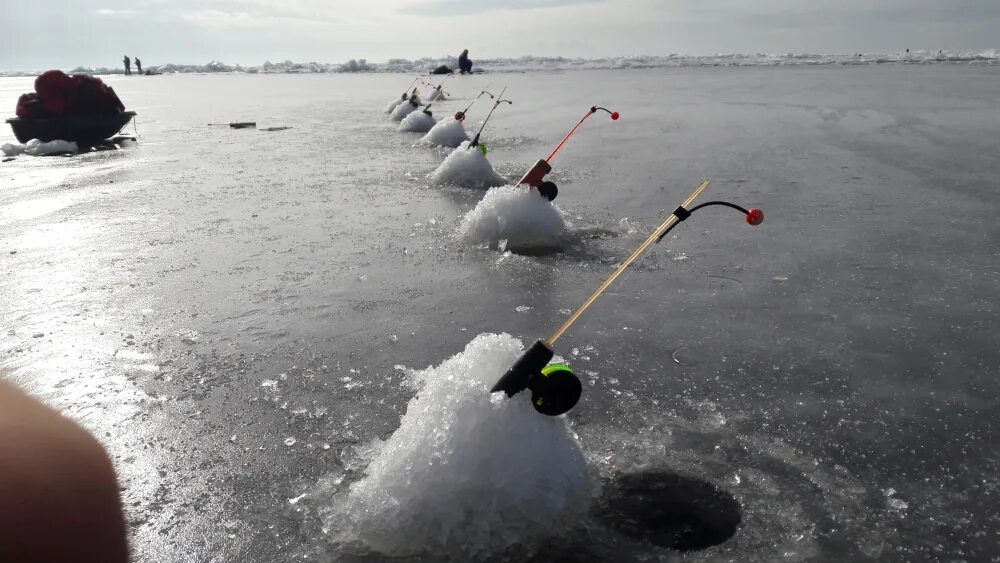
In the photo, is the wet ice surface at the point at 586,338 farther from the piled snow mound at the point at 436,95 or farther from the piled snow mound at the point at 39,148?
the piled snow mound at the point at 436,95

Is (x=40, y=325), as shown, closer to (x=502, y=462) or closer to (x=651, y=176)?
(x=502, y=462)

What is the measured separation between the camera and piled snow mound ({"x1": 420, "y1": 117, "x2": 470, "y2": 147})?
1138 centimetres

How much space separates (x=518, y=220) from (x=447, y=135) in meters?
6.54

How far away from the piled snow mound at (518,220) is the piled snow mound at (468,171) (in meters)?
2.40

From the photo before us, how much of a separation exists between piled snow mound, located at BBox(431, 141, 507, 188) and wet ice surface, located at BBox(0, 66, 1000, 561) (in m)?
0.30

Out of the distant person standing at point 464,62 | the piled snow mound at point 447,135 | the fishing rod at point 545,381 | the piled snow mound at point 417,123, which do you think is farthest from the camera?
the distant person standing at point 464,62

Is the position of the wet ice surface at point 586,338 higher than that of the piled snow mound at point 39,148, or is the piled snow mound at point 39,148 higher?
the piled snow mound at point 39,148

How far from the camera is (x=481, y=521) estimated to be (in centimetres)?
215

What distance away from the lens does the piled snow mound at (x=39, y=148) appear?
11188 millimetres

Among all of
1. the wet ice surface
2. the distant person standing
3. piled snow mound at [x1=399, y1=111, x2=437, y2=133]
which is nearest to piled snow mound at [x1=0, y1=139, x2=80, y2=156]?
the wet ice surface

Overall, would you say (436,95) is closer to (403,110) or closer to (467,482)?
(403,110)

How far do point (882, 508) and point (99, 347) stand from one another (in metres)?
3.68

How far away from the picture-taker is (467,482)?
218 centimetres

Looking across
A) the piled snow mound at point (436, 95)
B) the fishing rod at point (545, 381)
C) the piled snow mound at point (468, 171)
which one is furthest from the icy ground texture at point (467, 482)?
the piled snow mound at point (436, 95)
